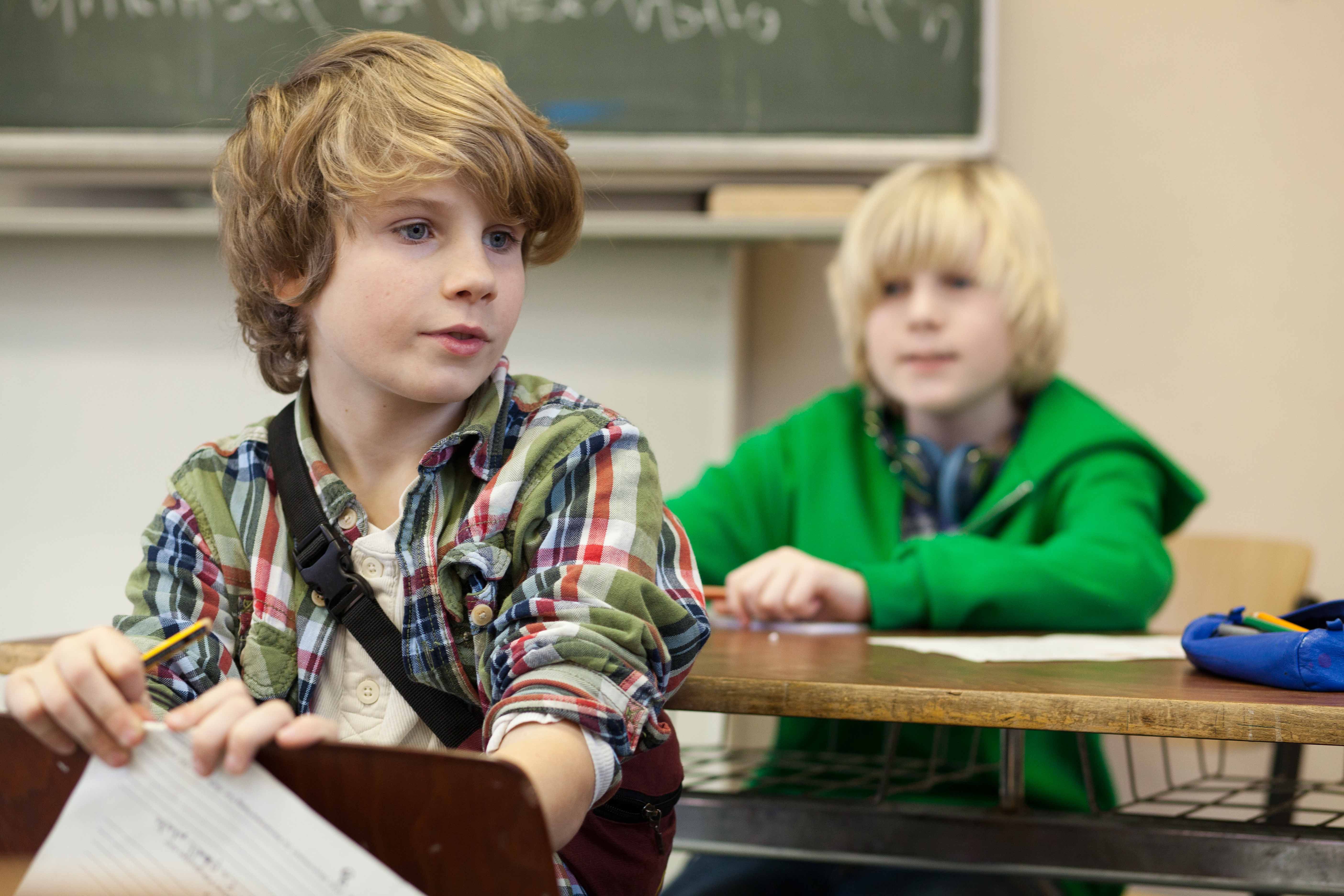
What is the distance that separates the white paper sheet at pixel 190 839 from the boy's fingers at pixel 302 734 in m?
0.02

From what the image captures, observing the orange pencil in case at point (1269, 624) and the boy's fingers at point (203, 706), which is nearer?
the boy's fingers at point (203, 706)

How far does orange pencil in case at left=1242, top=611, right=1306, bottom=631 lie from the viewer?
0.82 metres

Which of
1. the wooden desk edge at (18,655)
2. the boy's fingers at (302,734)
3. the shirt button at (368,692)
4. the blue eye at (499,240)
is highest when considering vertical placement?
the blue eye at (499,240)

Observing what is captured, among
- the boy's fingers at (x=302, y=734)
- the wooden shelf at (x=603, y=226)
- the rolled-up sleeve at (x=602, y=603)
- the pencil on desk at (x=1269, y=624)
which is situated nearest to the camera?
the boy's fingers at (x=302, y=734)

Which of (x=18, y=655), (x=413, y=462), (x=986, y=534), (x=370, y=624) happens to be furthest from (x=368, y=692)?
(x=986, y=534)

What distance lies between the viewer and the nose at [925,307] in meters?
1.35

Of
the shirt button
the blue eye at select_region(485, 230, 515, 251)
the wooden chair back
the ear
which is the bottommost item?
the wooden chair back

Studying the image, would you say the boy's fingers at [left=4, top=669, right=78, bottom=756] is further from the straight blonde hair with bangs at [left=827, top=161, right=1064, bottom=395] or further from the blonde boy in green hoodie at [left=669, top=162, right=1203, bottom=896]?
the straight blonde hair with bangs at [left=827, top=161, right=1064, bottom=395]

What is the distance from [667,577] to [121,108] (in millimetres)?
1609

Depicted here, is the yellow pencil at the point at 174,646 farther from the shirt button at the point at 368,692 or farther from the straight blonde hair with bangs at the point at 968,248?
the straight blonde hair with bangs at the point at 968,248

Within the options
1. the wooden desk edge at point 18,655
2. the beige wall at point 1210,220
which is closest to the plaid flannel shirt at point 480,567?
the wooden desk edge at point 18,655

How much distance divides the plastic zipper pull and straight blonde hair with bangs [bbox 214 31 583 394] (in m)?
0.37

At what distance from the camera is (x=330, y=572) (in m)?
0.68

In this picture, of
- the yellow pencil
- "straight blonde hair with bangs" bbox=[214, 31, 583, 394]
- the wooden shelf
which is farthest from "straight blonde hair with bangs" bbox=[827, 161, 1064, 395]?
the yellow pencil
